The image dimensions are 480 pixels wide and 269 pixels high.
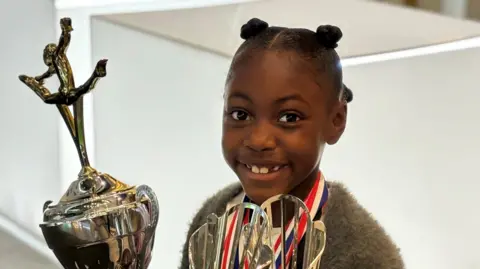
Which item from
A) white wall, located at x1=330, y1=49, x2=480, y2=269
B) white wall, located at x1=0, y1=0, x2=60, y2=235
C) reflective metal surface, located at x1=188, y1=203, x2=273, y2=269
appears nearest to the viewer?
reflective metal surface, located at x1=188, y1=203, x2=273, y2=269

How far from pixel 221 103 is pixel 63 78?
1.46ft

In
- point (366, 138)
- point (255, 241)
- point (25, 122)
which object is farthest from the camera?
point (25, 122)

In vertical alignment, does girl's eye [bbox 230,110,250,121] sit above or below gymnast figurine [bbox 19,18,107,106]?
below

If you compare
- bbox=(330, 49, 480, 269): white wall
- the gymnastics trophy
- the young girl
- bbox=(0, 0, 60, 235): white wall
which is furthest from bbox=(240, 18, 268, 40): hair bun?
bbox=(0, 0, 60, 235): white wall

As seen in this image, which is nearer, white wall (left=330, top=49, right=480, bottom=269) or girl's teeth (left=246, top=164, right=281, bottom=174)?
girl's teeth (left=246, top=164, right=281, bottom=174)

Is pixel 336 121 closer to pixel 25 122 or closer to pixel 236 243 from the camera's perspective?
pixel 236 243

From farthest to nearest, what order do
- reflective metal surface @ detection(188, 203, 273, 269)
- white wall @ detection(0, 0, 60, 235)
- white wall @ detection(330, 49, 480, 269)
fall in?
white wall @ detection(0, 0, 60, 235) < white wall @ detection(330, 49, 480, 269) < reflective metal surface @ detection(188, 203, 273, 269)

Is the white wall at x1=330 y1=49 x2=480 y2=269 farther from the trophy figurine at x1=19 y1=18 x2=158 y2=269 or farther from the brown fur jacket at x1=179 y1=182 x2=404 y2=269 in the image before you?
the trophy figurine at x1=19 y1=18 x2=158 y2=269

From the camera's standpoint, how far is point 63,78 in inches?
15.7

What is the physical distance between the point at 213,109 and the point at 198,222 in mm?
319

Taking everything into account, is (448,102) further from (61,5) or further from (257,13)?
(61,5)

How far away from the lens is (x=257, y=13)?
1000 mm

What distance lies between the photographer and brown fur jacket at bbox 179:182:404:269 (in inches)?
18.1

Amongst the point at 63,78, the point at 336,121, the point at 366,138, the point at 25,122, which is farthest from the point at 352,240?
the point at 25,122
